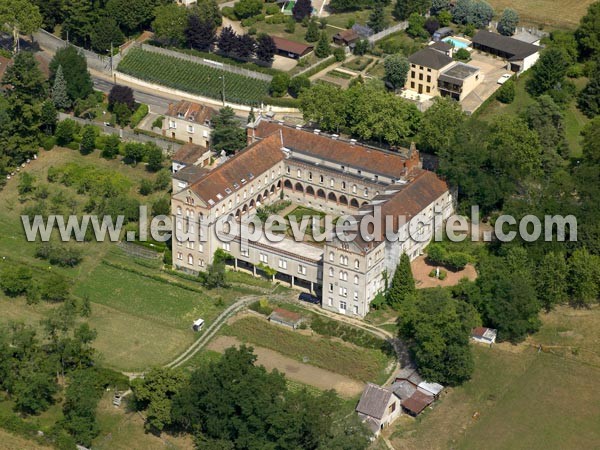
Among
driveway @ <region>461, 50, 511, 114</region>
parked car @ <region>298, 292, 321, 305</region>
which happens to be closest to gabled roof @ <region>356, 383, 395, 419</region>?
parked car @ <region>298, 292, 321, 305</region>

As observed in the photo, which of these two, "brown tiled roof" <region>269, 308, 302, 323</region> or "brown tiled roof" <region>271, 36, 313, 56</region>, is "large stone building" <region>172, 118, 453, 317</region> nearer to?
"brown tiled roof" <region>269, 308, 302, 323</region>

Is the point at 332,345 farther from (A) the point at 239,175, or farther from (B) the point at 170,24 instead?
(B) the point at 170,24

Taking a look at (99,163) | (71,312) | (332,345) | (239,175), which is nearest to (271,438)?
(332,345)

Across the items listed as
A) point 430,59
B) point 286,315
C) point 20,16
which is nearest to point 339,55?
point 430,59

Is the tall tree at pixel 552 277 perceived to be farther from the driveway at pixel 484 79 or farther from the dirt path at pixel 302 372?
the driveway at pixel 484 79

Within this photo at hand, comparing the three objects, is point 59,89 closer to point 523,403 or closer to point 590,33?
point 590,33

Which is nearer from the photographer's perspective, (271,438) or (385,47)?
(271,438)
